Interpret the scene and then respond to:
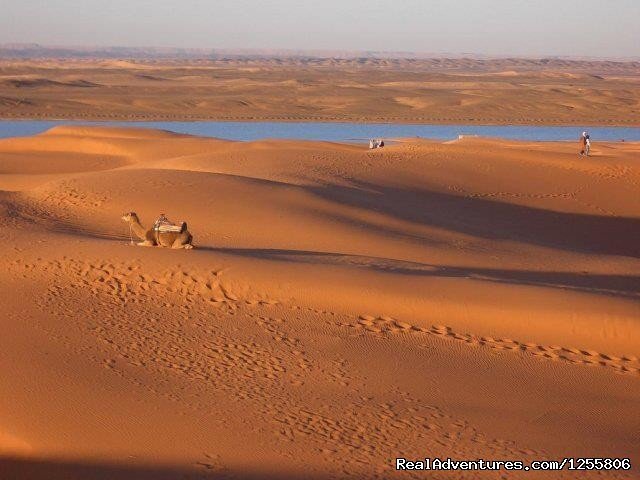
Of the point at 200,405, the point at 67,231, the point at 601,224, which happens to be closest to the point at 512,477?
the point at 200,405

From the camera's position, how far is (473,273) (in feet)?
40.4

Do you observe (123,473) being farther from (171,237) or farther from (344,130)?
(344,130)

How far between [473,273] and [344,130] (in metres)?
36.5

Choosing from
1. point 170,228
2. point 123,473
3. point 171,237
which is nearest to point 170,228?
point 170,228

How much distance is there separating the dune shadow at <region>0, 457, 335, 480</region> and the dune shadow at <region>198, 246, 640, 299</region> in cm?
511

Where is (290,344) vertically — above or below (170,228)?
below

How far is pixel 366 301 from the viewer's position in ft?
31.7

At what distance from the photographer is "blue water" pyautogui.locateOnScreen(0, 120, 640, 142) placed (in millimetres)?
44812

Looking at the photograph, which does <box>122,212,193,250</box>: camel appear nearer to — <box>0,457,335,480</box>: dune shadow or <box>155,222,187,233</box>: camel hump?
<box>155,222,187,233</box>: camel hump

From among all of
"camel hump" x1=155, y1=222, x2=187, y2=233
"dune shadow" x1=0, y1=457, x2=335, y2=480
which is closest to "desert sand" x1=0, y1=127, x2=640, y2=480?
"dune shadow" x1=0, y1=457, x2=335, y2=480

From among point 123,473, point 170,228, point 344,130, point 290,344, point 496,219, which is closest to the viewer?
point 123,473

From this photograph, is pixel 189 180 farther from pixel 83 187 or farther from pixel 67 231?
pixel 67 231

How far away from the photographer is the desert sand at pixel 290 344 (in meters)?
6.39

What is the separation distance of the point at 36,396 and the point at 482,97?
6308cm
